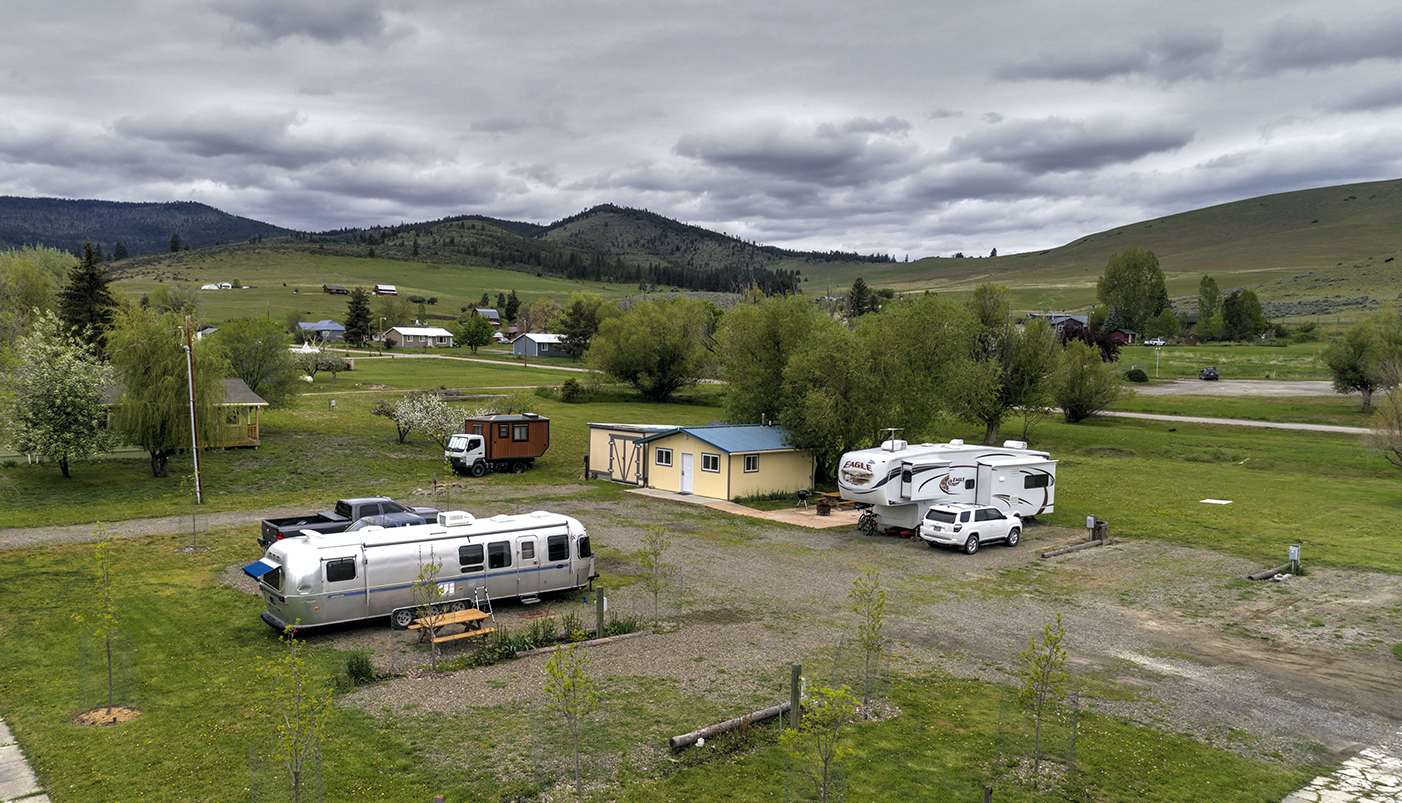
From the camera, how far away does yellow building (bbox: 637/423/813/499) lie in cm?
3325

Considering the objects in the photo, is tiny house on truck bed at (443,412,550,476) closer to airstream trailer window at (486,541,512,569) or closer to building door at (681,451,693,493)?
building door at (681,451,693,493)

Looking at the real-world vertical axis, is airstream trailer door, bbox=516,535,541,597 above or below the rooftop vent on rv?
below

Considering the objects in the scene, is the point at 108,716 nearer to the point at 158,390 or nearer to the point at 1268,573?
the point at 158,390

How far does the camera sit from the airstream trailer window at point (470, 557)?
57.1 feet

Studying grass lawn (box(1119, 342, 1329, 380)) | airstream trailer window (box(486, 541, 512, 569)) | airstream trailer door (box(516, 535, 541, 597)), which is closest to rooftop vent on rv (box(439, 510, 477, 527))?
airstream trailer window (box(486, 541, 512, 569))

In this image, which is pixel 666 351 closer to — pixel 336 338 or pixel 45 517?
pixel 45 517

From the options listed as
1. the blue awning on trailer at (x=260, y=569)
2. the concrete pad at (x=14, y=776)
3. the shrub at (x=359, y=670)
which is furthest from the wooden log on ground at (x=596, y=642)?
the concrete pad at (x=14, y=776)

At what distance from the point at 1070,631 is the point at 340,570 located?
15561 millimetres

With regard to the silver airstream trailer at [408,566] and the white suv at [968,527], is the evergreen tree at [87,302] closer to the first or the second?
the silver airstream trailer at [408,566]

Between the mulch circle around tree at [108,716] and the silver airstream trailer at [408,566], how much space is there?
351 cm

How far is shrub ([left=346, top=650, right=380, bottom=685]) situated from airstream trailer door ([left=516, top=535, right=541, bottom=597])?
15.2 ft

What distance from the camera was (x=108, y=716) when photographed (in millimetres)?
11875

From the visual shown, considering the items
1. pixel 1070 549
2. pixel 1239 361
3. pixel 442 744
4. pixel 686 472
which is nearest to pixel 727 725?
pixel 442 744

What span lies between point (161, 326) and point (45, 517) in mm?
10250
